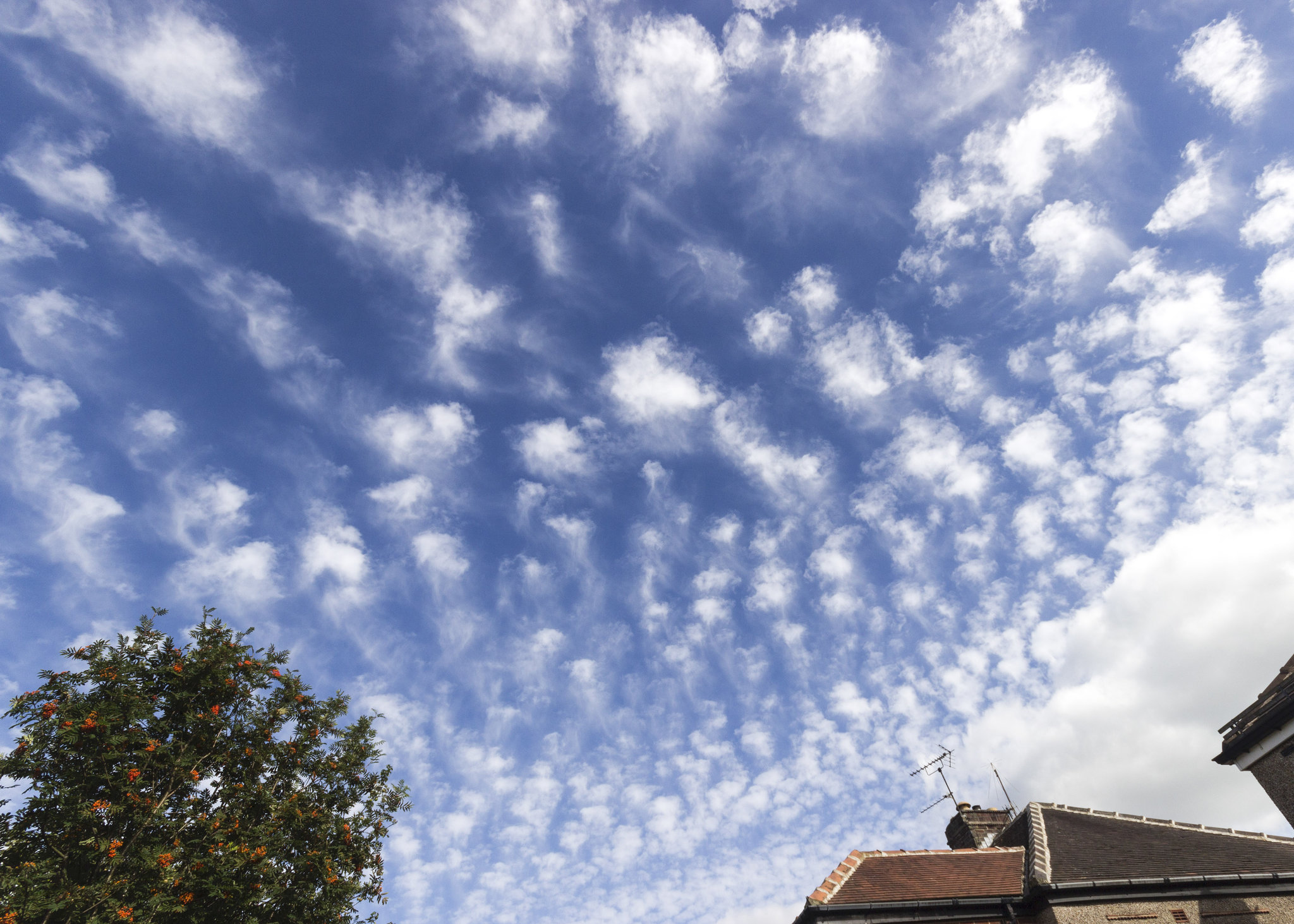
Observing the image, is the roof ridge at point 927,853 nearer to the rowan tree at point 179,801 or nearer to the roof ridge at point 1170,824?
the roof ridge at point 1170,824

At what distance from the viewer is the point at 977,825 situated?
22.1 meters

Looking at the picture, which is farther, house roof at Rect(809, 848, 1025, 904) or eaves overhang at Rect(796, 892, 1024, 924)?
house roof at Rect(809, 848, 1025, 904)

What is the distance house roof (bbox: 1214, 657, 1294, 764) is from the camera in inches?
730

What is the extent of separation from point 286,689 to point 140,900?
18.5 feet

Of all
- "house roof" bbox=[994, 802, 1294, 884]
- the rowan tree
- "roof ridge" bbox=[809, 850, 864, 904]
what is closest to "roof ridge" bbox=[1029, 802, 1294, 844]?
"house roof" bbox=[994, 802, 1294, 884]

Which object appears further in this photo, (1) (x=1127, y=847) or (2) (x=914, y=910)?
(1) (x=1127, y=847)

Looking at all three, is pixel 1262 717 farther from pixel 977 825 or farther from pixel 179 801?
pixel 179 801

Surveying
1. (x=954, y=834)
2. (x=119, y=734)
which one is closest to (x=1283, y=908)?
(x=954, y=834)

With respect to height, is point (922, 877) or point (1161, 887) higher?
point (922, 877)

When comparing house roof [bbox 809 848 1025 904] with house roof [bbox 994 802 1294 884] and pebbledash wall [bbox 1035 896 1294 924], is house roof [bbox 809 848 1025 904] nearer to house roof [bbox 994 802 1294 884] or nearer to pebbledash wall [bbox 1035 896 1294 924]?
house roof [bbox 994 802 1294 884]

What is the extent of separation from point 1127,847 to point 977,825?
510cm

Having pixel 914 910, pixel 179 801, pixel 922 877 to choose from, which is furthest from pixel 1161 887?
pixel 179 801

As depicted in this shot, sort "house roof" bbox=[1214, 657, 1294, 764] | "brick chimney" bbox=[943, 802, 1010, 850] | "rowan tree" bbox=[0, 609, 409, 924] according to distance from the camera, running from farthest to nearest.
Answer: "brick chimney" bbox=[943, 802, 1010, 850] → "house roof" bbox=[1214, 657, 1294, 764] → "rowan tree" bbox=[0, 609, 409, 924]

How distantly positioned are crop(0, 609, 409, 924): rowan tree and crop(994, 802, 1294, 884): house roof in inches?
746
